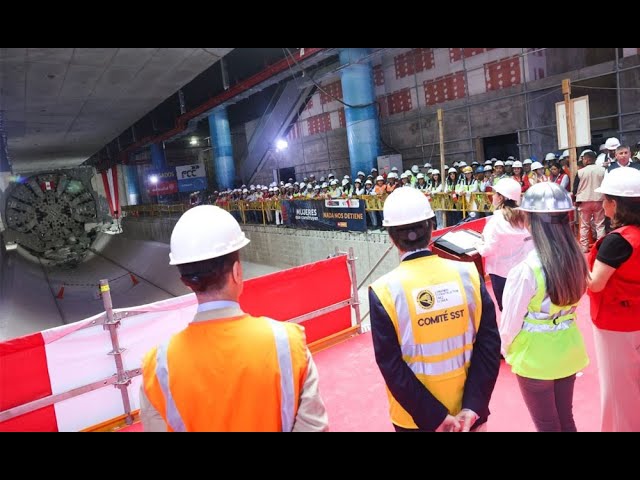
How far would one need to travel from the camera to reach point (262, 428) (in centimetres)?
146

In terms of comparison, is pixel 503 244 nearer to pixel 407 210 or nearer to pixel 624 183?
pixel 624 183

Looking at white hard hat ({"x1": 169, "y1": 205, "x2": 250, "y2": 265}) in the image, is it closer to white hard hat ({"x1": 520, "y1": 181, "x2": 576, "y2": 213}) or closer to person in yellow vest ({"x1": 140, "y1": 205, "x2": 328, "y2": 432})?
person in yellow vest ({"x1": 140, "y1": 205, "x2": 328, "y2": 432})

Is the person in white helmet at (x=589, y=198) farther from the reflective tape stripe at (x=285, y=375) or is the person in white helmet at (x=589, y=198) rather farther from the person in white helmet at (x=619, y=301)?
the reflective tape stripe at (x=285, y=375)

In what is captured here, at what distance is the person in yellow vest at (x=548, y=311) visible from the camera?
2.24 metres

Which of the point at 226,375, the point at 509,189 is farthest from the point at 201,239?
the point at 509,189

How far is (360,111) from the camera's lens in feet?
57.9

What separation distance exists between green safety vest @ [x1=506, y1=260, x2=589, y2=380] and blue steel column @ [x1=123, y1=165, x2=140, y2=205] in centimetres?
4012

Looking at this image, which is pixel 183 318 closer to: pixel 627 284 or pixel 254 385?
pixel 254 385

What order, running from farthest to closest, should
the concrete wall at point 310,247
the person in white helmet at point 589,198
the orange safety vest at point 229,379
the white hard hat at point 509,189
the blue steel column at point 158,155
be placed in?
the blue steel column at point 158,155, the concrete wall at point 310,247, the person in white helmet at point 589,198, the white hard hat at point 509,189, the orange safety vest at point 229,379

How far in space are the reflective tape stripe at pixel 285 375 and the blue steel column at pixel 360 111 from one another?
16584mm

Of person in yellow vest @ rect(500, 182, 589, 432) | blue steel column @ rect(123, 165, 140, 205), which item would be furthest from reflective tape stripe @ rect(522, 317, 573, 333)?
blue steel column @ rect(123, 165, 140, 205)

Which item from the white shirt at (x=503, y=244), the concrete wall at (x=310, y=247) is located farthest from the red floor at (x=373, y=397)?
the concrete wall at (x=310, y=247)

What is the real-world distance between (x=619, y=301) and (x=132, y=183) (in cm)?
4061

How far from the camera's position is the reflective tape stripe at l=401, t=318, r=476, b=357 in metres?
2.03
